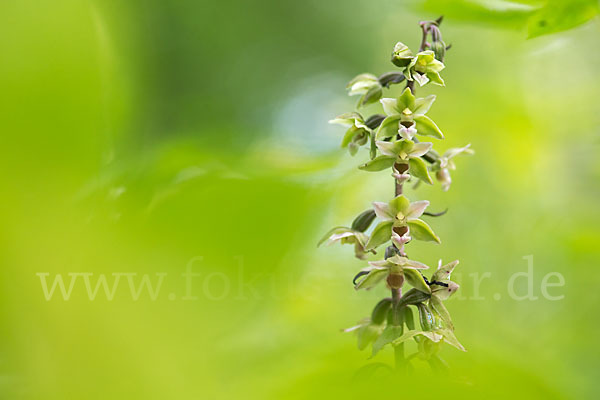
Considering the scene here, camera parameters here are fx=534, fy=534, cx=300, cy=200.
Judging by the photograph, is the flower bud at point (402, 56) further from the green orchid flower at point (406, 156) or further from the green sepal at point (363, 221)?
the green sepal at point (363, 221)

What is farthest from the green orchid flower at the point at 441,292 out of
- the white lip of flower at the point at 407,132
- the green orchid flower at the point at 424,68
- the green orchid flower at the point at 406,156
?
the green orchid flower at the point at 424,68

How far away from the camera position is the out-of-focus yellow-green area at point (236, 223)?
0.61 metres

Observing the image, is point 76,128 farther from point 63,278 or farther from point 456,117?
point 456,117

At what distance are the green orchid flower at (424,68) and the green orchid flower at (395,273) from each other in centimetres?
43

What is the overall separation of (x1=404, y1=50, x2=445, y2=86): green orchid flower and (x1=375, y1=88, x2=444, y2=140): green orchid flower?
0.04 metres

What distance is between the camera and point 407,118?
1.32 m

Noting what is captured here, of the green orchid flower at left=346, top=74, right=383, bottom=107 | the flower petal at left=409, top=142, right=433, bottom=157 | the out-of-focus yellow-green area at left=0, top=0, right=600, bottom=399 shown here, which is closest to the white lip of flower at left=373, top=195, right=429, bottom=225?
the flower petal at left=409, top=142, right=433, bottom=157

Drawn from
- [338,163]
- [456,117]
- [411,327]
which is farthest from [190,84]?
[411,327]

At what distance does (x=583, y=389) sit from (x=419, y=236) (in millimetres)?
1220

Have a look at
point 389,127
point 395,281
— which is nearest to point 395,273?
point 395,281

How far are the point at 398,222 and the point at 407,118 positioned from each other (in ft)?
0.85

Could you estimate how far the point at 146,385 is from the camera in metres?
0.58

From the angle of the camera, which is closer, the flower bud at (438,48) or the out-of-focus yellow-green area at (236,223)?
the out-of-focus yellow-green area at (236,223)

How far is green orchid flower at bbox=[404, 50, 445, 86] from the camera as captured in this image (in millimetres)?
1295
